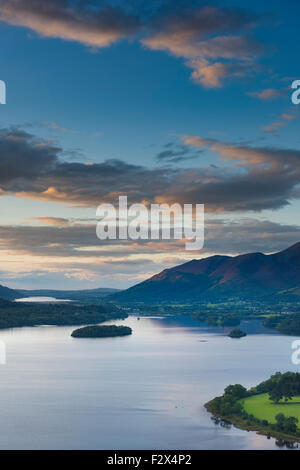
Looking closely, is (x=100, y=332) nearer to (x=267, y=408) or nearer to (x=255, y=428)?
(x=267, y=408)

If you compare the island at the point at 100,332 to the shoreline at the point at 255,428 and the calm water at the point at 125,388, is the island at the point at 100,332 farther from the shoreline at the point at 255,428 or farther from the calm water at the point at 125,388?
the shoreline at the point at 255,428

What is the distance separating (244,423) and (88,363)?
35.7 metres

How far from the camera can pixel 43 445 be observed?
36094 mm

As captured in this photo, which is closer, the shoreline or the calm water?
the shoreline

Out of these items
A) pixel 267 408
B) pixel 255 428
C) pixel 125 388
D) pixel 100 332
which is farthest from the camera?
pixel 100 332

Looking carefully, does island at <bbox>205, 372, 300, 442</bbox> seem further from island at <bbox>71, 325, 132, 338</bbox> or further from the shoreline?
island at <bbox>71, 325, 132, 338</bbox>

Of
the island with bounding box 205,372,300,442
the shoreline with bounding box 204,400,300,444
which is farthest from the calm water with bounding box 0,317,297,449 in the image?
the island with bounding box 205,372,300,442

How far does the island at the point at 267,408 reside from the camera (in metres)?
37.2

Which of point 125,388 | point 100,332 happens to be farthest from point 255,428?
point 100,332

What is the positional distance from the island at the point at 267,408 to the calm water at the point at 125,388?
142 centimetres

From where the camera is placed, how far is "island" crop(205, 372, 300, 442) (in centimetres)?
3725

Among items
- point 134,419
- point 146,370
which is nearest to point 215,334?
point 146,370

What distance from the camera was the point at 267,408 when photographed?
42.2m

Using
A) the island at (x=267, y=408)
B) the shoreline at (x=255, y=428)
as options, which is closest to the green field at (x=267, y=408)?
the island at (x=267, y=408)
